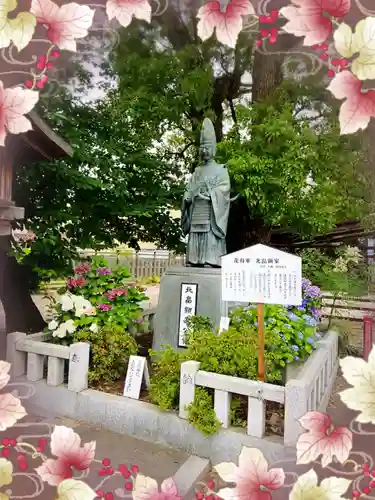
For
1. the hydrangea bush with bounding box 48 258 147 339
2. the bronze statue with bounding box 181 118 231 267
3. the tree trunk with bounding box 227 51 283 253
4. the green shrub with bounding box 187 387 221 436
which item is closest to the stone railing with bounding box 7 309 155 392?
the hydrangea bush with bounding box 48 258 147 339

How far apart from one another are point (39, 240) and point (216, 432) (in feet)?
7.12

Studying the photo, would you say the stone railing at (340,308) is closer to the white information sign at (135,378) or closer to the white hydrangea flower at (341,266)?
the white hydrangea flower at (341,266)

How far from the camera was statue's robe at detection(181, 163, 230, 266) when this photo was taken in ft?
10.6

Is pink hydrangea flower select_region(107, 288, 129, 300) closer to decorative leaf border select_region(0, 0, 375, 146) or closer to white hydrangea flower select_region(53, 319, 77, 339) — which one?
white hydrangea flower select_region(53, 319, 77, 339)

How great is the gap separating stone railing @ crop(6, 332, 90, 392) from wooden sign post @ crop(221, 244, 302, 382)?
1202 mm

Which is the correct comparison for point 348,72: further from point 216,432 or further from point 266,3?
point 216,432

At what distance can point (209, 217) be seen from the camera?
129 inches

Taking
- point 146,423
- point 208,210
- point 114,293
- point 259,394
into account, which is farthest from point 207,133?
point 146,423

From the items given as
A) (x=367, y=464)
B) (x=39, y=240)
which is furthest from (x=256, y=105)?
(x=367, y=464)

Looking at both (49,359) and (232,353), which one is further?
(49,359)

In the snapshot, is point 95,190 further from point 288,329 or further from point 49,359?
point 288,329

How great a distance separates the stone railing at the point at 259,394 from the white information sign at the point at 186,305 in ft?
2.63

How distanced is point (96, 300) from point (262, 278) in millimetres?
1713

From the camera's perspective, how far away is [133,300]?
10.7ft
